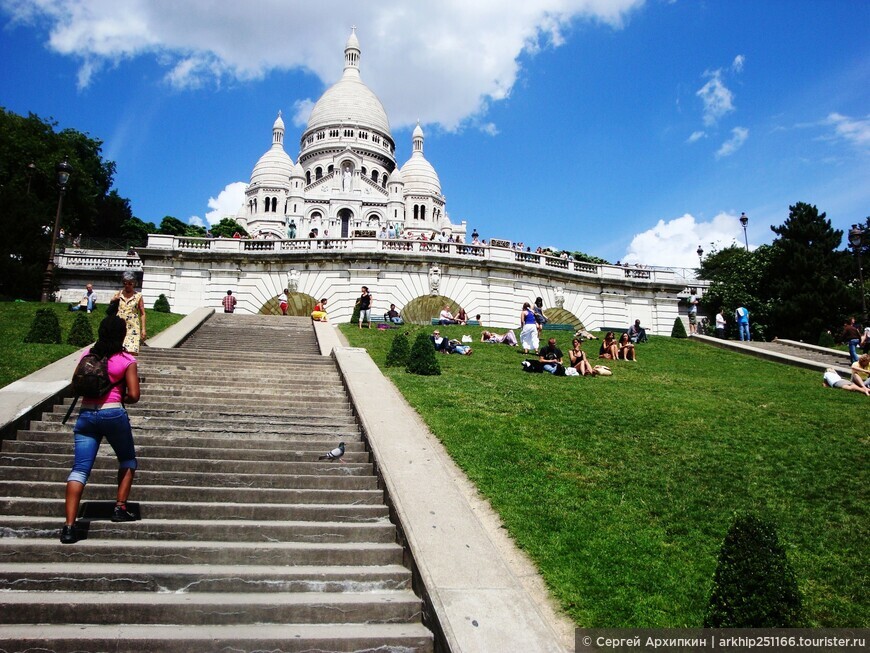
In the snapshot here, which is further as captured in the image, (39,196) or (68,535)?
(39,196)

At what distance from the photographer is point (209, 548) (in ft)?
19.3

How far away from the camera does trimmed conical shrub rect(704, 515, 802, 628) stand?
4332 millimetres

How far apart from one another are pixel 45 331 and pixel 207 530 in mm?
11298

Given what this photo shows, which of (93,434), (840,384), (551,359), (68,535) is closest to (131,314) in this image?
(93,434)

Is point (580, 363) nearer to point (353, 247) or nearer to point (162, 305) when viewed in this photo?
point (353, 247)

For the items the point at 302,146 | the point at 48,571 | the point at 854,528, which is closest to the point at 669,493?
the point at 854,528

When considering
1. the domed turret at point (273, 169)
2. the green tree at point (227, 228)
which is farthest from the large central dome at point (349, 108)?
the green tree at point (227, 228)

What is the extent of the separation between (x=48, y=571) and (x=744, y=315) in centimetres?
2669

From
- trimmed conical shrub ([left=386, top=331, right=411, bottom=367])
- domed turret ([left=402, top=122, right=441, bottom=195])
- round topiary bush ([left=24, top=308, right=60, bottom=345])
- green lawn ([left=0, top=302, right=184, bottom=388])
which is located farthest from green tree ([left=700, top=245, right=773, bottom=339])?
domed turret ([left=402, top=122, right=441, bottom=195])

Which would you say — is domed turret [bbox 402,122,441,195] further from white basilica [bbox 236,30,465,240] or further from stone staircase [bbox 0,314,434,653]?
stone staircase [bbox 0,314,434,653]

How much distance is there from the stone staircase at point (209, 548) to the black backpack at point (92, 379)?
121 centimetres

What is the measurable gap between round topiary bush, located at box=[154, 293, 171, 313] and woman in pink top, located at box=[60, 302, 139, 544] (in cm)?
2162

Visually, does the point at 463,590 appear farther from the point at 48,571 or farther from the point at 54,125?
the point at 54,125

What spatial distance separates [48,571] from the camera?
5418 mm
